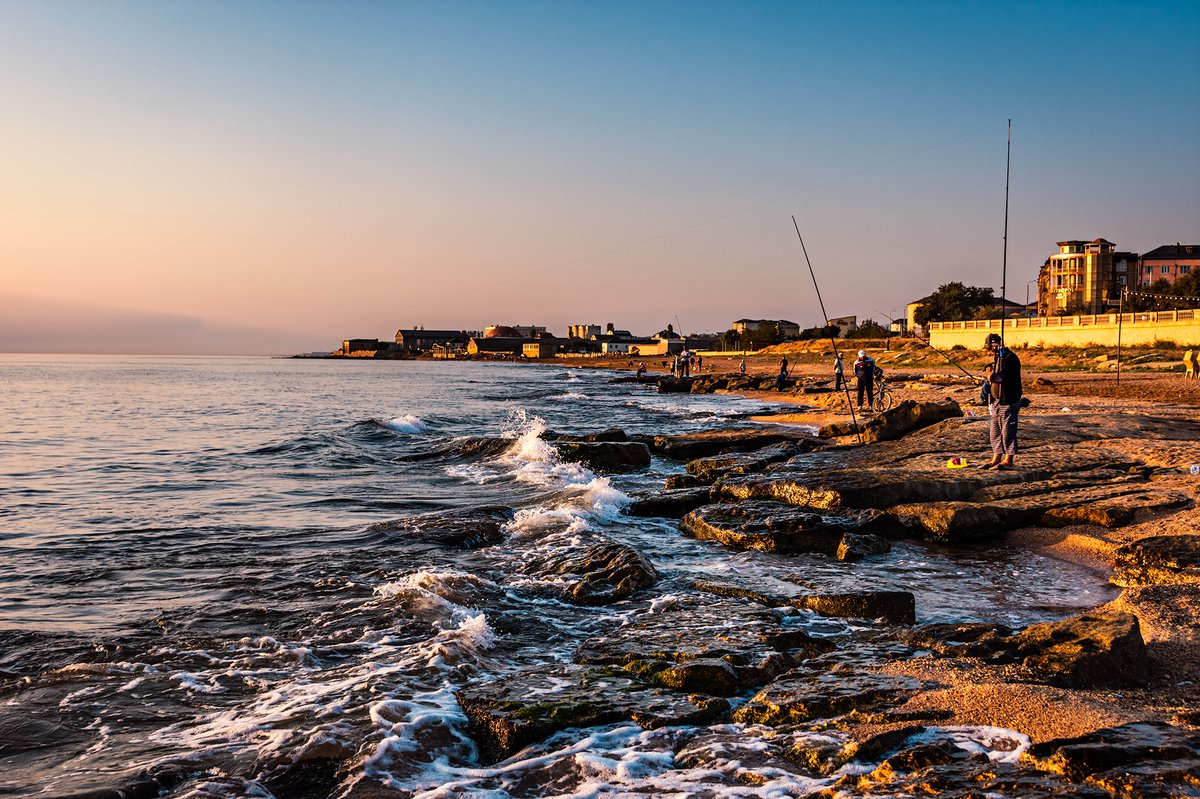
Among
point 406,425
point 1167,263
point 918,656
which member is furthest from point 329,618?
point 1167,263

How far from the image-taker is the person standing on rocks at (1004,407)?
1201 cm

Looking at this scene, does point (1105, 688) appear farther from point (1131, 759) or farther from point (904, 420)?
point (904, 420)

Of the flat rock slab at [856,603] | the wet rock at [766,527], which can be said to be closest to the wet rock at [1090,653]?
the flat rock slab at [856,603]

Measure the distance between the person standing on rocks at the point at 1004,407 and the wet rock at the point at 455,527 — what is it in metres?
7.89

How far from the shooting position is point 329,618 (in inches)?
297

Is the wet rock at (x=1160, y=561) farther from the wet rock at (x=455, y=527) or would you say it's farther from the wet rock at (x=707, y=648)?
the wet rock at (x=455, y=527)

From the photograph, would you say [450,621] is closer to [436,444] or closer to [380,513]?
[380,513]

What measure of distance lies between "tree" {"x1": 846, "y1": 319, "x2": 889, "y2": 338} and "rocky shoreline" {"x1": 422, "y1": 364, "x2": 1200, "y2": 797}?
87968 mm

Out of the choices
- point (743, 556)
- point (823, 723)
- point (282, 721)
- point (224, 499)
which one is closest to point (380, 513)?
point (224, 499)

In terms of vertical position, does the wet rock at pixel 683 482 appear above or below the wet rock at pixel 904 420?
below

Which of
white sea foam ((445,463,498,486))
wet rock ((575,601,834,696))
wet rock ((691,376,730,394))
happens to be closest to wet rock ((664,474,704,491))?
white sea foam ((445,463,498,486))

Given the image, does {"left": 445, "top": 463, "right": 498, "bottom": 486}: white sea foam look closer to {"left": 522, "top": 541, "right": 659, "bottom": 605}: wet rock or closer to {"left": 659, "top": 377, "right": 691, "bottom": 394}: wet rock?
{"left": 522, "top": 541, "right": 659, "bottom": 605}: wet rock

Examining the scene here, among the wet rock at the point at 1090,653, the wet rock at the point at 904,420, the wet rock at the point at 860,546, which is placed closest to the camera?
the wet rock at the point at 1090,653

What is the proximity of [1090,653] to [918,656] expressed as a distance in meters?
1.15
